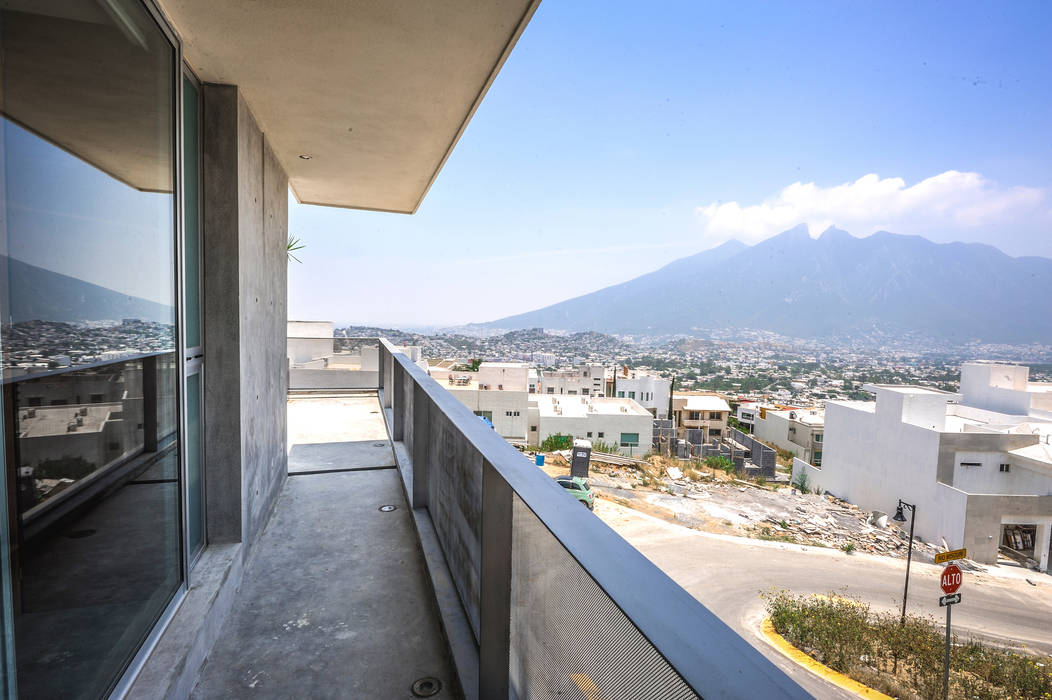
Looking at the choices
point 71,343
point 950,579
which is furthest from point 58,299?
point 950,579

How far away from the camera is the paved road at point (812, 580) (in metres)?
15.7

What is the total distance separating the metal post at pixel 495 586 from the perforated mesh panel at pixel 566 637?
52 mm

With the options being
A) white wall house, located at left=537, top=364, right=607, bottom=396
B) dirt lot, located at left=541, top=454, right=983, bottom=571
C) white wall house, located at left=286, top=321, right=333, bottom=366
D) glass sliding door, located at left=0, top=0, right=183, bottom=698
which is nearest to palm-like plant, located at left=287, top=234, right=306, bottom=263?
white wall house, located at left=286, top=321, right=333, bottom=366

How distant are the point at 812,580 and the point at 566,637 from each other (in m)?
20.6

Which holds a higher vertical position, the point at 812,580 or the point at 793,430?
the point at 793,430

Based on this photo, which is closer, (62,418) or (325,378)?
(62,418)

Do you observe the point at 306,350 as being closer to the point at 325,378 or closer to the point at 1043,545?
the point at 325,378

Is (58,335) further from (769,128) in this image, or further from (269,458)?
(769,128)

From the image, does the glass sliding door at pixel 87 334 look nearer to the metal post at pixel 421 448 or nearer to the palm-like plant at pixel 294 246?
the metal post at pixel 421 448

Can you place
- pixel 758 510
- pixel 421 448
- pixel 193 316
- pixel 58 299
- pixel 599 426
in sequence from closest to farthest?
pixel 58 299, pixel 193 316, pixel 421 448, pixel 758 510, pixel 599 426

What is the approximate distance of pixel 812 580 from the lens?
17.5 meters

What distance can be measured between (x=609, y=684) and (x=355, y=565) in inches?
110

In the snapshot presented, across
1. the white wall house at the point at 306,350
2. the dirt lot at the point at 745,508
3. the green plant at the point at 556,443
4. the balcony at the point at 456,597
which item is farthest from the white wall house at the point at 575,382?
the balcony at the point at 456,597

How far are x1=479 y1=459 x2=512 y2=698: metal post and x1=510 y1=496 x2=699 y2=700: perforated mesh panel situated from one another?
52 mm
